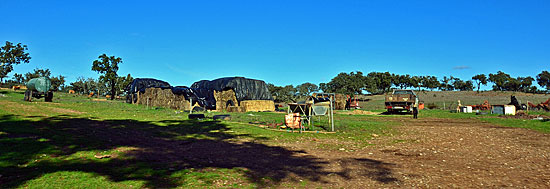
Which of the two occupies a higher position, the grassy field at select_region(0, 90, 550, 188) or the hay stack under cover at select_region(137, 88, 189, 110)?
the hay stack under cover at select_region(137, 88, 189, 110)

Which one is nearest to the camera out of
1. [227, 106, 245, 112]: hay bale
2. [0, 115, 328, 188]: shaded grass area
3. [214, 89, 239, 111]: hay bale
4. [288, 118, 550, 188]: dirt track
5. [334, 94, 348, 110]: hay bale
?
[288, 118, 550, 188]: dirt track

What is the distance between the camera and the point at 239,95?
3641 cm

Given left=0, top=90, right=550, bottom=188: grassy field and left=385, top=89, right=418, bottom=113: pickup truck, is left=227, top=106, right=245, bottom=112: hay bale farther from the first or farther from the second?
left=0, top=90, right=550, bottom=188: grassy field

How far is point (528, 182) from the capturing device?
5359mm

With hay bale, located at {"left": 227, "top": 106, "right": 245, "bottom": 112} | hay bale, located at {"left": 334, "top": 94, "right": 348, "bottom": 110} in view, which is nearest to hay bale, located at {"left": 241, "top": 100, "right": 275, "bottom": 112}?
hay bale, located at {"left": 227, "top": 106, "right": 245, "bottom": 112}

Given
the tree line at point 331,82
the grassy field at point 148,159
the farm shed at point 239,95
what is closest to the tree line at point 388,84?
the tree line at point 331,82

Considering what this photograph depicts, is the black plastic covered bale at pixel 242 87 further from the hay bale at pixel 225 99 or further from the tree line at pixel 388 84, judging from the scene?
the tree line at pixel 388 84

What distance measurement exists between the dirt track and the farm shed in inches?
990

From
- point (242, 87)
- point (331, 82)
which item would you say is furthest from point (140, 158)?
point (331, 82)

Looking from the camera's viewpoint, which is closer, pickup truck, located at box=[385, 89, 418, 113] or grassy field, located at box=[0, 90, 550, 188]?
grassy field, located at box=[0, 90, 550, 188]

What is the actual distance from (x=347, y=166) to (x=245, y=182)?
2.49 m

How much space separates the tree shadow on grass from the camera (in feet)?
18.5

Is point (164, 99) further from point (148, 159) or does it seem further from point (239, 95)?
point (148, 159)

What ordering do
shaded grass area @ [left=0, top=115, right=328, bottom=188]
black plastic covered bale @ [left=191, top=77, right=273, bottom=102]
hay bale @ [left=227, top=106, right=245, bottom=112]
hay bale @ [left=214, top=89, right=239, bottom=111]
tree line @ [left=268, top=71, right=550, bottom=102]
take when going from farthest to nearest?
tree line @ [left=268, top=71, right=550, bottom=102] < black plastic covered bale @ [left=191, top=77, right=273, bottom=102] < hay bale @ [left=214, top=89, right=239, bottom=111] < hay bale @ [left=227, top=106, right=245, bottom=112] < shaded grass area @ [left=0, top=115, right=328, bottom=188]
